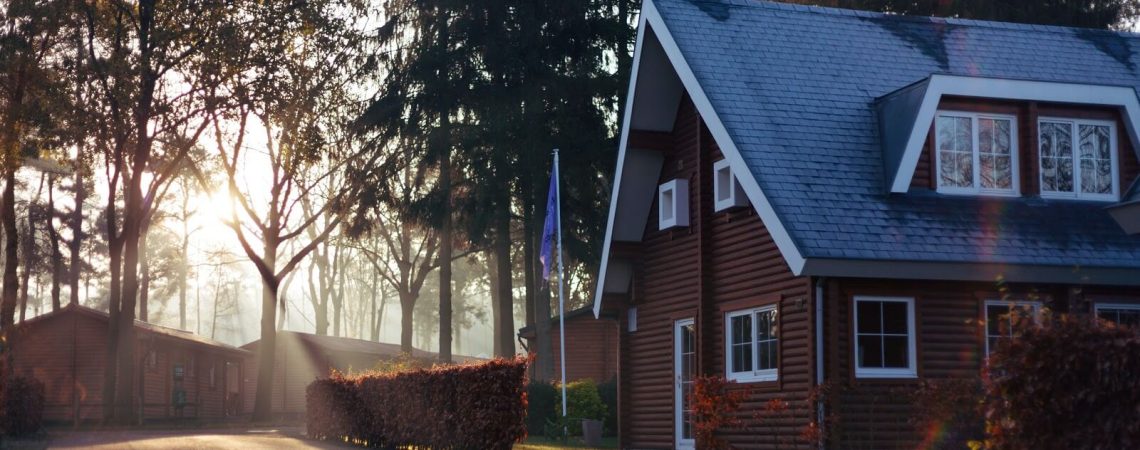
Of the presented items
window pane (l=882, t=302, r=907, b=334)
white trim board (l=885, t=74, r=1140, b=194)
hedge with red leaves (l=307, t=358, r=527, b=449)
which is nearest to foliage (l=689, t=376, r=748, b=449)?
hedge with red leaves (l=307, t=358, r=527, b=449)

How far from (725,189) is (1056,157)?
5.02 meters

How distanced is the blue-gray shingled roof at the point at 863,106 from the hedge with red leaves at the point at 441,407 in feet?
14.2

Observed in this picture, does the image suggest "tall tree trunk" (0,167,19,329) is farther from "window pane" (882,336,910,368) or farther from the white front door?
"window pane" (882,336,910,368)

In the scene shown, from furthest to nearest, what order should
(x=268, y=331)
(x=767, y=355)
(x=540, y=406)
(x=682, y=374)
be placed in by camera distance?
(x=268, y=331), (x=540, y=406), (x=682, y=374), (x=767, y=355)

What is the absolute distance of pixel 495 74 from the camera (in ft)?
128

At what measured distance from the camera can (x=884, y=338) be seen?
19.3 metres

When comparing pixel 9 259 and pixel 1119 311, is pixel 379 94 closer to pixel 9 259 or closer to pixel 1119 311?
pixel 9 259

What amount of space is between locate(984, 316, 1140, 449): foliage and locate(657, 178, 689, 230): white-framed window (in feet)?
47.3

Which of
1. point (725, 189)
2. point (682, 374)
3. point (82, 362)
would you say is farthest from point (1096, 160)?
point (82, 362)

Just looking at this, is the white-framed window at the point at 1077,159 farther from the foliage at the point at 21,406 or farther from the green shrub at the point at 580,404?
the foliage at the point at 21,406

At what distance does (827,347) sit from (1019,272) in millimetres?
2778

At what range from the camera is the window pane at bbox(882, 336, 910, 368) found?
19297mm

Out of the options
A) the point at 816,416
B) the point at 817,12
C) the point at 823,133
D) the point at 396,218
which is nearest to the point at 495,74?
the point at 396,218

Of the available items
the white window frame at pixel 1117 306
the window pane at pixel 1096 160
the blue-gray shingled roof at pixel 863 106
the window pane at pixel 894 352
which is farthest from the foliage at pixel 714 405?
the window pane at pixel 1096 160
